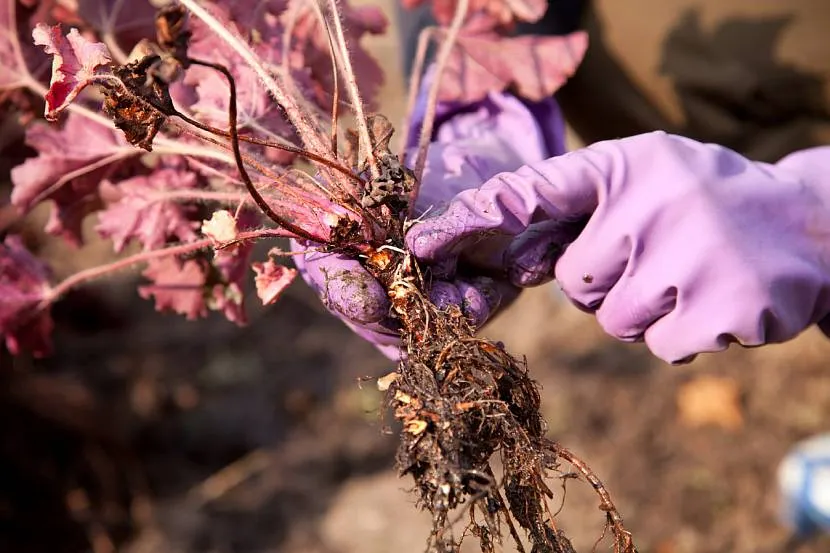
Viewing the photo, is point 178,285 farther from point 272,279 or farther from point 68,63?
point 68,63

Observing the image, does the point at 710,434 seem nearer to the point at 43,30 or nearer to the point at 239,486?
the point at 239,486

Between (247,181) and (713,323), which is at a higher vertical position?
(247,181)

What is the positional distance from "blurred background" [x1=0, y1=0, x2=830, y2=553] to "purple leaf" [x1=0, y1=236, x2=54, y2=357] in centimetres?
141

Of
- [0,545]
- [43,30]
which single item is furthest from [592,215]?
[0,545]

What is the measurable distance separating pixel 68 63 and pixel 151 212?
0.34 metres

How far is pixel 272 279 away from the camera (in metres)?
1.09

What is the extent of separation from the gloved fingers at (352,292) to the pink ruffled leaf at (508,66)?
0.47 meters

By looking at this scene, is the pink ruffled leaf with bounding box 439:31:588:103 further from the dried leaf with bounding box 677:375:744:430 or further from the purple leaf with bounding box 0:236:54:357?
the dried leaf with bounding box 677:375:744:430

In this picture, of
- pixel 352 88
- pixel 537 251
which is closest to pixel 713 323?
pixel 537 251

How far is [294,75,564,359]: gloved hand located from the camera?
1031 mm

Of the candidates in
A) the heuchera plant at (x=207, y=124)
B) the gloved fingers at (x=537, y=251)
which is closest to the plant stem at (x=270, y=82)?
the heuchera plant at (x=207, y=124)

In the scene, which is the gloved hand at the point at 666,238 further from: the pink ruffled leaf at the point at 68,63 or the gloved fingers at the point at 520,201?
the pink ruffled leaf at the point at 68,63

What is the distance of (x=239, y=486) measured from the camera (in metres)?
3.09

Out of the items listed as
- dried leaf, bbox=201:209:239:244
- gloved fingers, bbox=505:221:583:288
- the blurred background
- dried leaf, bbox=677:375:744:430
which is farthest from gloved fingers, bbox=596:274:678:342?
dried leaf, bbox=677:375:744:430
